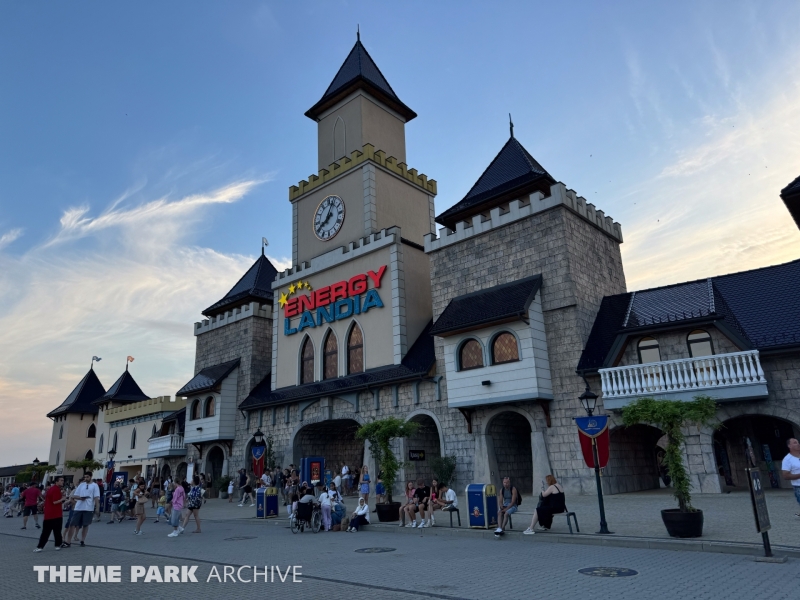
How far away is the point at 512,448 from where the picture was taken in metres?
22.0

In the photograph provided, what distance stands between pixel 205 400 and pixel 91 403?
2938 centimetres

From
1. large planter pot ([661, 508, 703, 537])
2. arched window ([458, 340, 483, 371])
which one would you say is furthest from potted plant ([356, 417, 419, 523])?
large planter pot ([661, 508, 703, 537])

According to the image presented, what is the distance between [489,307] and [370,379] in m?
6.82

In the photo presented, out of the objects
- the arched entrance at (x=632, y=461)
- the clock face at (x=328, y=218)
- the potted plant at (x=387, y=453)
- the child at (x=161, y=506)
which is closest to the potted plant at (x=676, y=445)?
the potted plant at (x=387, y=453)

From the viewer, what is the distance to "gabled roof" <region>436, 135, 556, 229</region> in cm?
2278

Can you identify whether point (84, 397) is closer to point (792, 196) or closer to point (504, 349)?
point (504, 349)

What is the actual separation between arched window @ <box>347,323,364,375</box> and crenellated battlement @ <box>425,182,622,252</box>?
5.46m

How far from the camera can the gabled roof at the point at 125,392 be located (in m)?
49.8

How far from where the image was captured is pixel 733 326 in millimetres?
17375

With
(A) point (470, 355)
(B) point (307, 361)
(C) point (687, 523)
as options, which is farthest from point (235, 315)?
(C) point (687, 523)

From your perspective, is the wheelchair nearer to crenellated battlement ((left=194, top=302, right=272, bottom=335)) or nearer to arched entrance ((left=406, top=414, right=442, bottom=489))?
arched entrance ((left=406, top=414, right=442, bottom=489))

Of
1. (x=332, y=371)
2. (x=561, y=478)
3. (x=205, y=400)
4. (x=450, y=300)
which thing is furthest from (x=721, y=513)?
(x=205, y=400)

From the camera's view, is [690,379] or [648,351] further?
[648,351]

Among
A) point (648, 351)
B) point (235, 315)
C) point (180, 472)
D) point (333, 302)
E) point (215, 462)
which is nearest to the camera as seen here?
point (648, 351)
